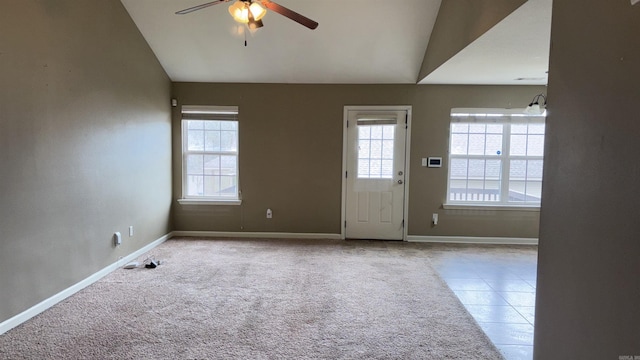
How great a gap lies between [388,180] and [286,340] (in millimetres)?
3159

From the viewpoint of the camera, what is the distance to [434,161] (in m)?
4.88

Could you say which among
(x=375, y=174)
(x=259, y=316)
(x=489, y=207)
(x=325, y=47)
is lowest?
(x=259, y=316)

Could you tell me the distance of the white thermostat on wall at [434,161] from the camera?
4.88 metres

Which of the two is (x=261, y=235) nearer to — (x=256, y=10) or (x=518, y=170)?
(x=256, y=10)

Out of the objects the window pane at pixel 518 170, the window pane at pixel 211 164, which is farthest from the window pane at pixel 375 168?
the window pane at pixel 211 164

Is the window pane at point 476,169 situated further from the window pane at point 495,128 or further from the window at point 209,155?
the window at point 209,155

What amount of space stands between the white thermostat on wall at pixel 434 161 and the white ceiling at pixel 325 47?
107cm

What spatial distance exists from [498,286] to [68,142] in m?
4.20

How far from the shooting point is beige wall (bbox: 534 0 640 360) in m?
1.22

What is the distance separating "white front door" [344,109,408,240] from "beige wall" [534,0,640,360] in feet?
10.5

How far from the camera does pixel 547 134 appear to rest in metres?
1.72

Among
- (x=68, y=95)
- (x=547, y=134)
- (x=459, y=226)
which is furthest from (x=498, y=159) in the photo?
(x=68, y=95)

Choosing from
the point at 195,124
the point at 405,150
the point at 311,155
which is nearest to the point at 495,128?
the point at 405,150

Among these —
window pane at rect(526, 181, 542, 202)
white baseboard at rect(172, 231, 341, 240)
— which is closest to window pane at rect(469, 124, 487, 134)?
window pane at rect(526, 181, 542, 202)
